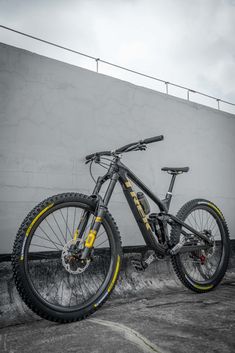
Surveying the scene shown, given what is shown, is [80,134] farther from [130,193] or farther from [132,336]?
[132,336]

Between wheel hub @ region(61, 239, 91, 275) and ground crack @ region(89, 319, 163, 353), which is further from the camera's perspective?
wheel hub @ region(61, 239, 91, 275)

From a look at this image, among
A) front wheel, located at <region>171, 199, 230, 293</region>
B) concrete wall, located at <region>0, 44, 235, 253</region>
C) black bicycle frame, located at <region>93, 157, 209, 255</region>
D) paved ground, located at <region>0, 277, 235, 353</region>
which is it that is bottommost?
paved ground, located at <region>0, 277, 235, 353</region>

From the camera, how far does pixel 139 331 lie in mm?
1678

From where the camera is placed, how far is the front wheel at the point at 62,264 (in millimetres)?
1706

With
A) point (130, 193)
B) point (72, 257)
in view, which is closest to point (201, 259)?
point (130, 193)

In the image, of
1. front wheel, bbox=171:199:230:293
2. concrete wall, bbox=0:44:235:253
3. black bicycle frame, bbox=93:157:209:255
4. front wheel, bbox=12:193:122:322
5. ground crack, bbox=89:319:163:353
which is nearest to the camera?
ground crack, bbox=89:319:163:353

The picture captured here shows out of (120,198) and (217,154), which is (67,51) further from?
(217,154)

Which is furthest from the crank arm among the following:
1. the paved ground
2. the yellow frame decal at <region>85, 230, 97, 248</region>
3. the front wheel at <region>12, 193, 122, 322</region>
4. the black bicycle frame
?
the yellow frame decal at <region>85, 230, 97, 248</region>

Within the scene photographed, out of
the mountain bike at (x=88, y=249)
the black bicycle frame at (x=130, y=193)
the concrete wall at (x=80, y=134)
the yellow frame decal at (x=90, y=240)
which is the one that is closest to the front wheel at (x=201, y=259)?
the mountain bike at (x=88, y=249)

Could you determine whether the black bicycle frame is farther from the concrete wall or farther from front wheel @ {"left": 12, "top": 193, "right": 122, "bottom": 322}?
the concrete wall

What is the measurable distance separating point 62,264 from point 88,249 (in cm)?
40

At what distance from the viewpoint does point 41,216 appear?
71.8 inches

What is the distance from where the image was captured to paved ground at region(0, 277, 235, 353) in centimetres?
145

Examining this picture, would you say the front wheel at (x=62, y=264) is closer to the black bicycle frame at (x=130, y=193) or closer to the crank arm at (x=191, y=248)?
the black bicycle frame at (x=130, y=193)
